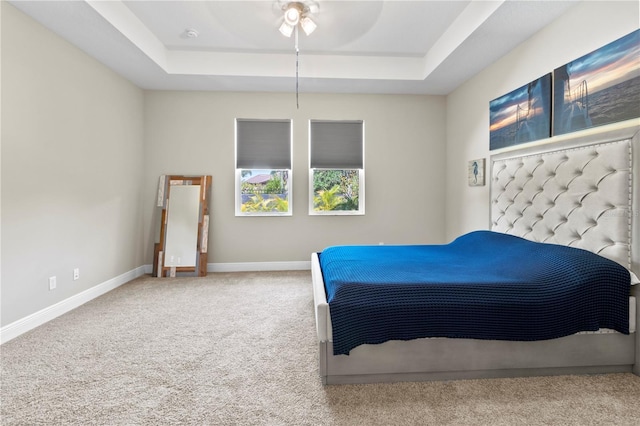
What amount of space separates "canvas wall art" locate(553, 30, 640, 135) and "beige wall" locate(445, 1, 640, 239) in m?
0.09

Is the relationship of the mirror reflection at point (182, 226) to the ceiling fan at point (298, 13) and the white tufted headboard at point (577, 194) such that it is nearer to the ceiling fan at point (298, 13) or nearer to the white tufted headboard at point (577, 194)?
the ceiling fan at point (298, 13)

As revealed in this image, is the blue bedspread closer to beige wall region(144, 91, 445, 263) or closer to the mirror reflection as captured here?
beige wall region(144, 91, 445, 263)

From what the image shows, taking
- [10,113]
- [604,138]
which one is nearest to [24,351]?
[10,113]

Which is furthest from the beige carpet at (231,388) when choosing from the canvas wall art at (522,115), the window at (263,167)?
the window at (263,167)

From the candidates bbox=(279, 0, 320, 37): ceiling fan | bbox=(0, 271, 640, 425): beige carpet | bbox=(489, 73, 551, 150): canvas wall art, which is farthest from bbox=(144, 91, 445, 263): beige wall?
bbox=(0, 271, 640, 425): beige carpet

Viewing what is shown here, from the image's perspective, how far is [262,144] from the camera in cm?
475

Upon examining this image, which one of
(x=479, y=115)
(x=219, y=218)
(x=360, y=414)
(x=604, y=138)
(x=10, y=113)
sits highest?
(x=479, y=115)

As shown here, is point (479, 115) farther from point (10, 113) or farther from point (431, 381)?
point (10, 113)

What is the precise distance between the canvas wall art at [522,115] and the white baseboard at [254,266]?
9.63ft

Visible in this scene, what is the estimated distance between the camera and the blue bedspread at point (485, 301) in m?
1.83

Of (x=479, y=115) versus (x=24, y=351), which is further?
(x=479, y=115)

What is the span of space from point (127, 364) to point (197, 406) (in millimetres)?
763

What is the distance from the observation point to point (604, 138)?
88.5 inches

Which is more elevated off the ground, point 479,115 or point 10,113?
point 479,115
